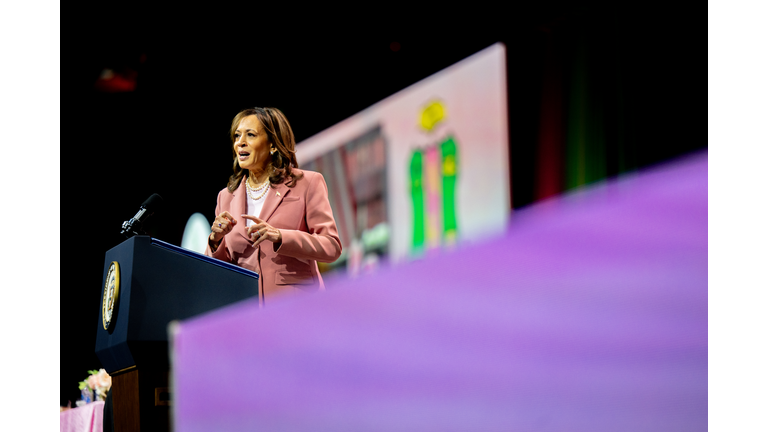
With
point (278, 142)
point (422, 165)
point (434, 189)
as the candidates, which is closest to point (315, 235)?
point (278, 142)

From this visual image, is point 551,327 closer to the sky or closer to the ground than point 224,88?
closer to the ground

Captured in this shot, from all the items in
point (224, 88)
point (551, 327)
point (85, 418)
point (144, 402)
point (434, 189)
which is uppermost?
point (224, 88)

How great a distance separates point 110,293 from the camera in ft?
5.60

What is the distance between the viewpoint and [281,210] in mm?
1990

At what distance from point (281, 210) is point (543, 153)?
4.98ft

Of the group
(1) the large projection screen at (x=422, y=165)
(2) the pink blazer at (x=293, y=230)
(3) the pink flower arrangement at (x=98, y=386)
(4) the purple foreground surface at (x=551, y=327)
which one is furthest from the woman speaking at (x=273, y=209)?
(1) the large projection screen at (x=422, y=165)

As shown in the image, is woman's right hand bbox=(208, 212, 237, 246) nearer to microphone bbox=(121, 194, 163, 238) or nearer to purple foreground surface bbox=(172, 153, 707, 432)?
microphone bbox=(121, 194, 163, 238)

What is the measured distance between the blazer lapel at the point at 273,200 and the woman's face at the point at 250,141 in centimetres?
10

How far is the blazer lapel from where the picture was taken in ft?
6.54

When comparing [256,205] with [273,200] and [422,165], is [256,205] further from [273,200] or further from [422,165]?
[422,165]

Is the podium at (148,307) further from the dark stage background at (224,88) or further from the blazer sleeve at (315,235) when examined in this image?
the dark stage background at (224,88)

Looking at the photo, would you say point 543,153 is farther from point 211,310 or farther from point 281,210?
point 211,310

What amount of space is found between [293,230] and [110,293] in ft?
1.53

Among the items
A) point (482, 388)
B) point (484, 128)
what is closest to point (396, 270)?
point (482, 388)
